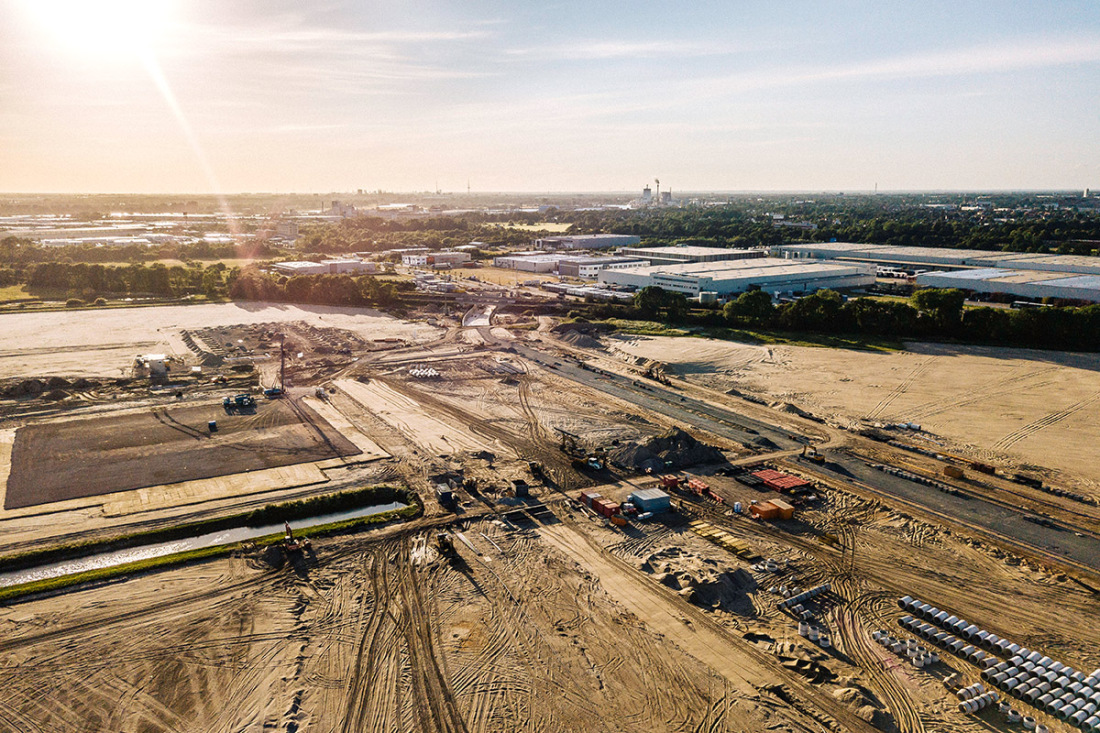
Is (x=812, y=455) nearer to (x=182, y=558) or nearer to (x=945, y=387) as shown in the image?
(x=945, y=387)

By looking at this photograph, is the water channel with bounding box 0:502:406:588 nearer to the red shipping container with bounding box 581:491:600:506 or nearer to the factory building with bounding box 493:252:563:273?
the red shipping container with bounding box 581:491:600:506

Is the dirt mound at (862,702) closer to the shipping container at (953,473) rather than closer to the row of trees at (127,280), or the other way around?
the shipping container at (953,473)

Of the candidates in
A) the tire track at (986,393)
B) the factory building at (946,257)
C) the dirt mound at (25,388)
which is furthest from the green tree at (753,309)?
the dirt mound at (25,388)

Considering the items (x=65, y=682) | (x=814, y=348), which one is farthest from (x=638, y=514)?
(x=814, y=348)

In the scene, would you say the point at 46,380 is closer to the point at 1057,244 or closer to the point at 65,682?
the point at 65,682

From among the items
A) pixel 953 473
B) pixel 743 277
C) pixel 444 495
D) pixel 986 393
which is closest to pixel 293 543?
pixel 444 495

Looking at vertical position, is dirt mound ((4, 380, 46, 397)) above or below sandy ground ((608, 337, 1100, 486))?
above

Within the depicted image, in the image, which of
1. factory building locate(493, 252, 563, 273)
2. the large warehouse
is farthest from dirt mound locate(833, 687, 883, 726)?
factory building locate(493, 252, 563, 273)
